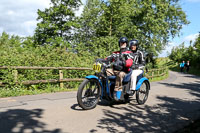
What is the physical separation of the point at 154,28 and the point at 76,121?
2993cm

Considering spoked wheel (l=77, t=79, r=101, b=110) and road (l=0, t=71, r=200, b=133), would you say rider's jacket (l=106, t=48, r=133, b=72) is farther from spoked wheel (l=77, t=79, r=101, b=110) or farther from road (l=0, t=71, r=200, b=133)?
road (l=0, t=71, r=200, b=133)

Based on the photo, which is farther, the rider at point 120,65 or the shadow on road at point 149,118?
the rider at point 120,65

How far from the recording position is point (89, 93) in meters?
5.32

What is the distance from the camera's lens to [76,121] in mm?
4250

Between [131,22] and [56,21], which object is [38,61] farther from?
[131,22]

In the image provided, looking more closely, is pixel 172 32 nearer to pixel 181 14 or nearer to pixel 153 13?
pixel 181 14

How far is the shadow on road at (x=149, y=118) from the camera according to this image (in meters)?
4.04

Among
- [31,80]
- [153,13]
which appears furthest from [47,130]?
[153,13]

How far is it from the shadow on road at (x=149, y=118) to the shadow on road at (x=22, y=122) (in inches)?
41.9

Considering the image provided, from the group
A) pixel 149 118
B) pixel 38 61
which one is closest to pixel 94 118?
pixel 149 118

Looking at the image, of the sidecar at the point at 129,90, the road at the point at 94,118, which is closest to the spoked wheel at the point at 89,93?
the road at the point at 94,118

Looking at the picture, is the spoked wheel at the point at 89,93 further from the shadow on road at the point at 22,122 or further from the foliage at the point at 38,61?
the foliage at the point at 38,61

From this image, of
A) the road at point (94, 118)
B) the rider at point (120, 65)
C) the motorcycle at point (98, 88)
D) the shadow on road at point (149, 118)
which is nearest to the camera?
the road at point (94, 118)

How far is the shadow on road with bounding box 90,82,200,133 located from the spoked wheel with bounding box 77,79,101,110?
0.43m
